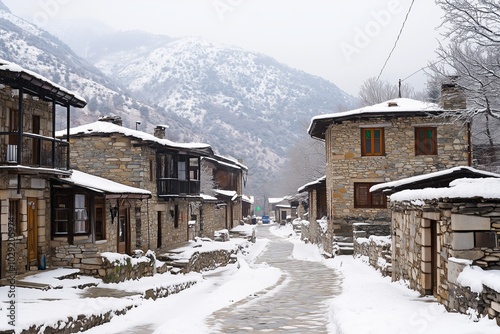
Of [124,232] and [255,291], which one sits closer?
[255,291]

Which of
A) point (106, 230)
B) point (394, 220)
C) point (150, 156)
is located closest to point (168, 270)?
point (106, 230)

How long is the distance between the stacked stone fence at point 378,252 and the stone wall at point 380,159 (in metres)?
3.63

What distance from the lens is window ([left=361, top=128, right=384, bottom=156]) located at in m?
26.0

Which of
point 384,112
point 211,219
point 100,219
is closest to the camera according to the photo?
point 100,219

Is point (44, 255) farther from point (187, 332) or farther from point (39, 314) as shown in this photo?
point (187, 332)

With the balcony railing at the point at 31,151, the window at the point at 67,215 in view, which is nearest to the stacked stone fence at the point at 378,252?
the window at the point at 67,215

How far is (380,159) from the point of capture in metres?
25.9

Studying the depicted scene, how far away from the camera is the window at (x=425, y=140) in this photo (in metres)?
25.9

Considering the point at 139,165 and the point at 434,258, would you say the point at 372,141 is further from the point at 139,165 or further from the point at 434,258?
the point at 434,258

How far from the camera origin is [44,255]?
17031 mm

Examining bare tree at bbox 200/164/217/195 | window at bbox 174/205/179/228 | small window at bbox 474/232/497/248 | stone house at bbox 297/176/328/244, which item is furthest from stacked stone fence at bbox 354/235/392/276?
bare tree at bbox 200/164/217/195

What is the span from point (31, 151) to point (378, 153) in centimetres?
1545

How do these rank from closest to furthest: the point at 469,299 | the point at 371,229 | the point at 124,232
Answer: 1. the point at 469,299
2. the point at 124,232
3. the point at 371,229

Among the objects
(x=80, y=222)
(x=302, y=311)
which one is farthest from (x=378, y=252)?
(x=80, y=222)
